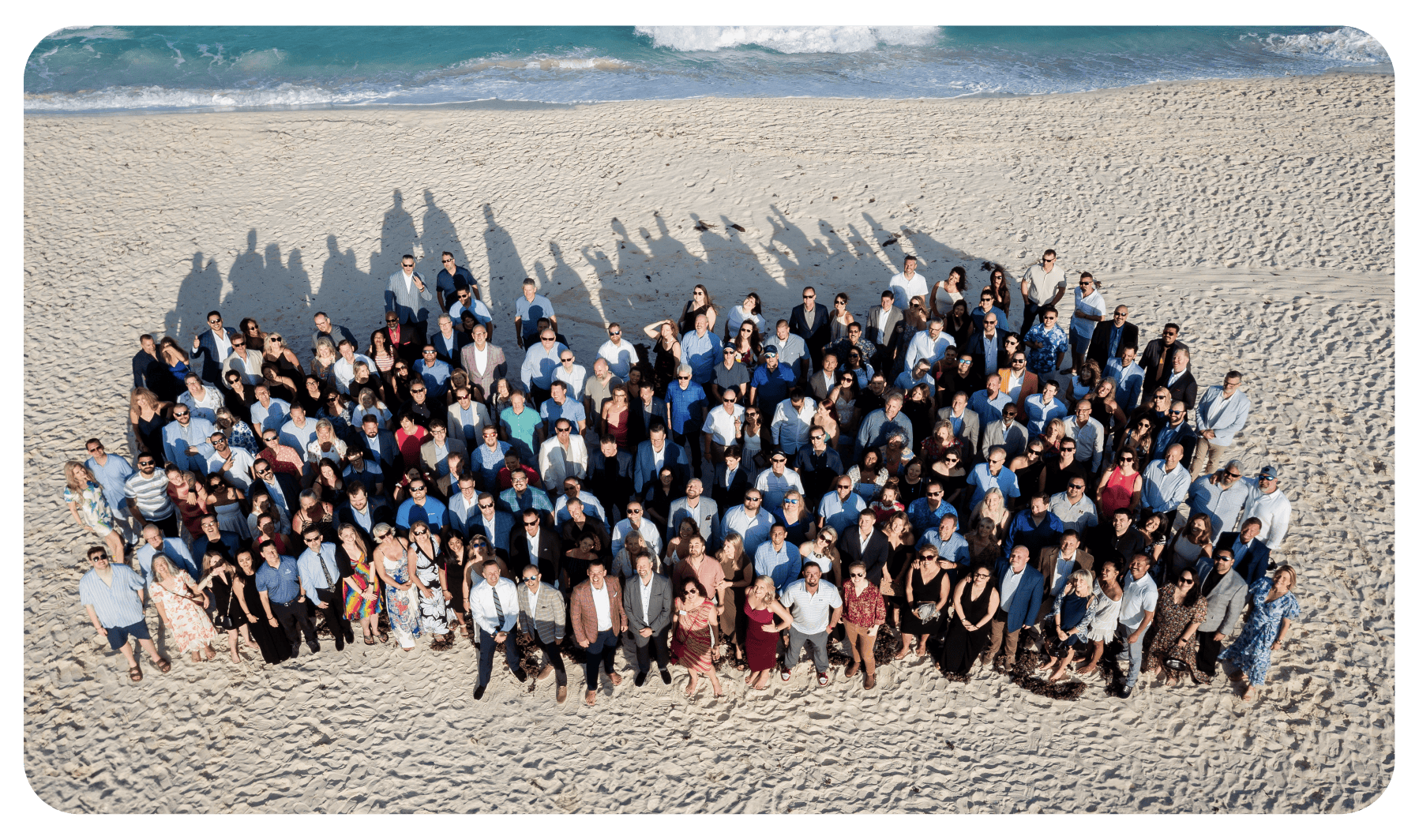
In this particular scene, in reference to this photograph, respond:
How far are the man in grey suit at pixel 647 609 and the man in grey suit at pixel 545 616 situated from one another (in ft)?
0.48

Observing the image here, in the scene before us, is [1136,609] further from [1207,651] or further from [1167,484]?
[1167,484]

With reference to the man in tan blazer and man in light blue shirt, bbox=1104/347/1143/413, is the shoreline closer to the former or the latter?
man in light blue shirt, bbox=1104/347/1143/413

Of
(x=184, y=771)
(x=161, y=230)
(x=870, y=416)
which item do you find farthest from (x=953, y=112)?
(x=184, y=771)

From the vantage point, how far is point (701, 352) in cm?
1107

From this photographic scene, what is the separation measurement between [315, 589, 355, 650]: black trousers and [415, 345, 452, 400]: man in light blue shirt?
2.66m

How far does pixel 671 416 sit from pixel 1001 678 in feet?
14.7

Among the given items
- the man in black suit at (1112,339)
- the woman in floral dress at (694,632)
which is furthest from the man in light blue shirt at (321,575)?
the man in black suit at (1112,339)

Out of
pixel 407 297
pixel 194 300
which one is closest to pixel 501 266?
pixel 407 297

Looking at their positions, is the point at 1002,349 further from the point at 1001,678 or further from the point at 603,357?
the point at 603,357

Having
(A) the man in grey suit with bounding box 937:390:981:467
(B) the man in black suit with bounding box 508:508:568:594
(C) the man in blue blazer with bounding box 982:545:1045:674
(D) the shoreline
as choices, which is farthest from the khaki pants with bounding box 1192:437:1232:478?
(D) the shoreline

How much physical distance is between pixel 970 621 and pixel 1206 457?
3.45m

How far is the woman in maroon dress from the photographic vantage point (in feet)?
26.9

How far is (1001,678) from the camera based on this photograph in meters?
9.17

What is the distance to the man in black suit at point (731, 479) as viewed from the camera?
30.0 ft
